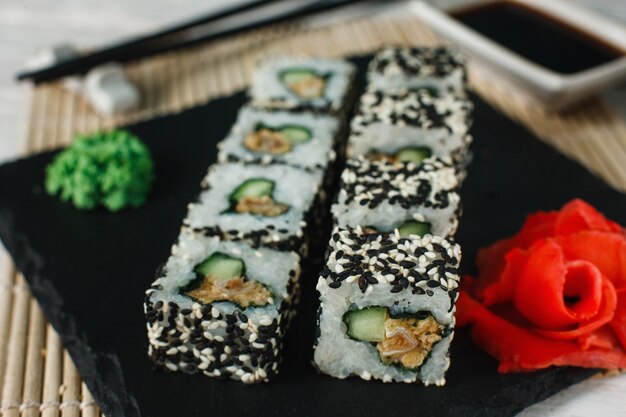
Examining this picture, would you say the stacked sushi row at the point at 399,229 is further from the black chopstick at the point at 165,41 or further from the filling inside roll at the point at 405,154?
the black chopstick at the point at 165,41

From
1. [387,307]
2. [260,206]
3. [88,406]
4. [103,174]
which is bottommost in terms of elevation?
[88,406]

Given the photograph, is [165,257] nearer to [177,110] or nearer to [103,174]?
[103,174]

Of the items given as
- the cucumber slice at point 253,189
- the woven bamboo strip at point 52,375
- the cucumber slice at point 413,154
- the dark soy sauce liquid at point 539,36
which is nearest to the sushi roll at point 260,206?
the cucumber slice at point 253,189

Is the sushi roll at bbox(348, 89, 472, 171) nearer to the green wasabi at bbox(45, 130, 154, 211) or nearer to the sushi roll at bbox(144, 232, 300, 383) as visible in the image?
the sushi roll at bbox(144, 232, 300, 383)

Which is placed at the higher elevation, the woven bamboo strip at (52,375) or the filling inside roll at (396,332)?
the filling inside roll at (396,332)

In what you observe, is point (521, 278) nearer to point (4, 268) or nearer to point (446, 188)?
point (446, 188)

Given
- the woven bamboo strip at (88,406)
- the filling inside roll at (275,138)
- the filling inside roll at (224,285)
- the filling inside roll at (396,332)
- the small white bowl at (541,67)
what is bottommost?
the woven bamboo strip at (88,406)

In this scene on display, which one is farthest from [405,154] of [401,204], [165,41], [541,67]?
[165,41]
